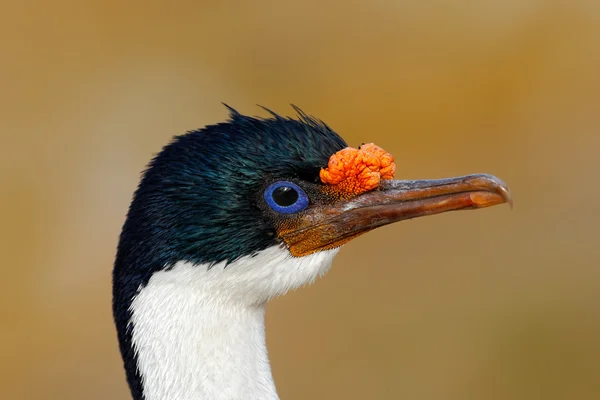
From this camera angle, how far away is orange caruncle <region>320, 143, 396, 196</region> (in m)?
3.34

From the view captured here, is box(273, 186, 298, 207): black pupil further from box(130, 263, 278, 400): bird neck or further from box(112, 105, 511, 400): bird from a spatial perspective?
box(130, 263, 278, 400): bird neck

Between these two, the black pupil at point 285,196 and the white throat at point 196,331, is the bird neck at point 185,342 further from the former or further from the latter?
the black pupil at point 285,196

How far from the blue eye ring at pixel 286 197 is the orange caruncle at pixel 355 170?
0.11 metres

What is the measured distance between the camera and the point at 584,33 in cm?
1107

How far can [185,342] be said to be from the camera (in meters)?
3.19

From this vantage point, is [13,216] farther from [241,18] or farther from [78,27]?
[241,18]

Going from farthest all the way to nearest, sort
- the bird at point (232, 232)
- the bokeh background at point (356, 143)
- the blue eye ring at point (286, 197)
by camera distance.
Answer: the bokeh background at point (356, 143)
the blue eye ring at point (286, 197)
the bird at point (232, 232)

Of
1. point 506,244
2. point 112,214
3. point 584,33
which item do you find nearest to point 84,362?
point 112,214

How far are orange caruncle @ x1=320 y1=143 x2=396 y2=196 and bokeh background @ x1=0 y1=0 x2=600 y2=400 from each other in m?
4.42

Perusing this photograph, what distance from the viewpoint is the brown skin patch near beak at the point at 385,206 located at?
3.25 metres

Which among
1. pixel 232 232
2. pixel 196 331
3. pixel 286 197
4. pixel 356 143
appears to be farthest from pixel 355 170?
pixel 356 143

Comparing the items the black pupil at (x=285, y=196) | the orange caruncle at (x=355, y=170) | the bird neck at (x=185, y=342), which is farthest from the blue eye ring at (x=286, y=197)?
the bird neck at (x=185, y=342)

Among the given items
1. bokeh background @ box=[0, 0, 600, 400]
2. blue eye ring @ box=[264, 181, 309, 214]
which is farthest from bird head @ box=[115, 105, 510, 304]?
bokeh background @ box=[0, 0, 600, 400]

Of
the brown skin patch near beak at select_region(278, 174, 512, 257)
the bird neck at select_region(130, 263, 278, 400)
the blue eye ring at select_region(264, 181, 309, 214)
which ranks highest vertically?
the blue eye ring at select_region(264, 181, 309, 214)
